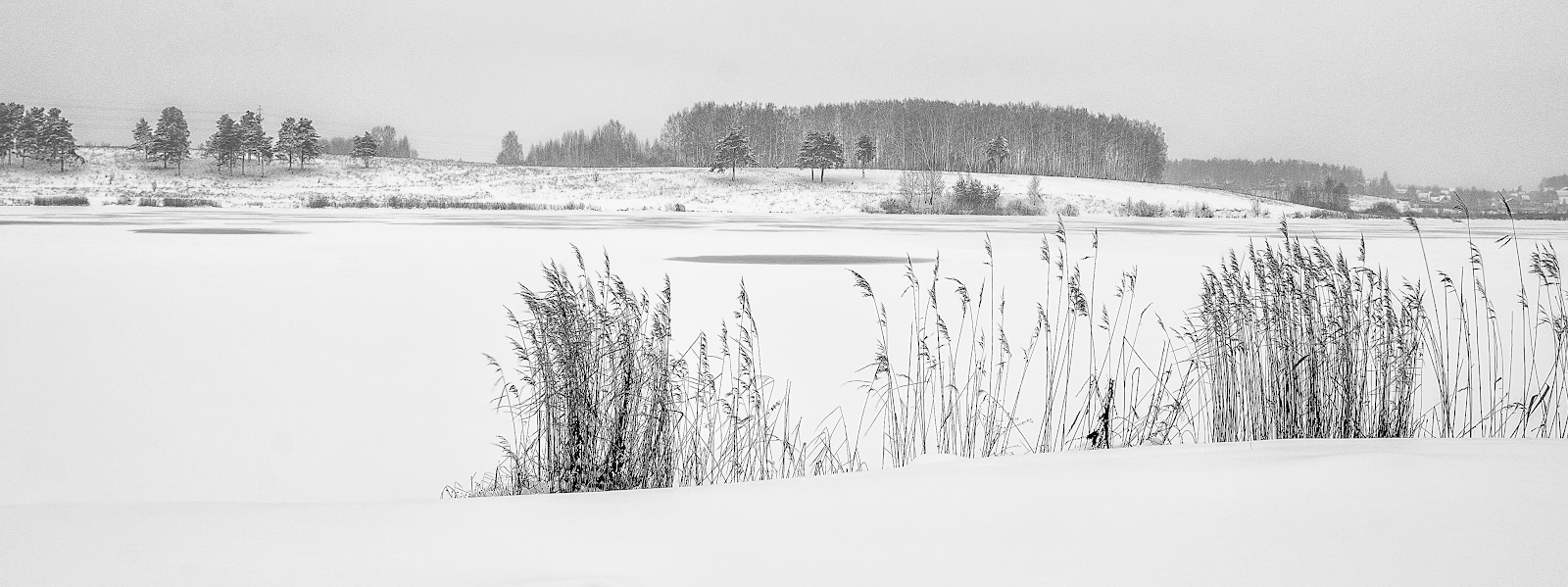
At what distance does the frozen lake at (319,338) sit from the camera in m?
6.66

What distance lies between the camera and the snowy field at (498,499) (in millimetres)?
3697

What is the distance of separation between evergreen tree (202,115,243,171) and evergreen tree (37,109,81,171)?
1106 cm

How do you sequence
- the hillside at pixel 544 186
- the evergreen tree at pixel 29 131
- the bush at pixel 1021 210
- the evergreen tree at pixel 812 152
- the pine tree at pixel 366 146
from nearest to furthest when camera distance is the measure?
the bush at pixel 1021 210
the hillside at pixel 544 186
the evergreen tree at pixel 812 152
the evergreen tree at pixel 29 131
the pine tree at pixel 366 146

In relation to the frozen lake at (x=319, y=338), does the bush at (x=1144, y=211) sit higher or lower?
higher

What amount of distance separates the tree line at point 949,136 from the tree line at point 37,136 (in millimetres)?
55585

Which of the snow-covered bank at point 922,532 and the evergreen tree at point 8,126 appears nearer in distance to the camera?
the snow-covered bank at point 922,532

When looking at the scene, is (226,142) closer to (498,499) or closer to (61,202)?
(61,202)

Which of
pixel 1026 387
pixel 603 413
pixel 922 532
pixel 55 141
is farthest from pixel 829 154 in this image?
pixel 922 532

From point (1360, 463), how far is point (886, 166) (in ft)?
371

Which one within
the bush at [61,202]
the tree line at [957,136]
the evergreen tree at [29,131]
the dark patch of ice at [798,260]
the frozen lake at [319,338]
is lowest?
the frozen lake at [319,338]

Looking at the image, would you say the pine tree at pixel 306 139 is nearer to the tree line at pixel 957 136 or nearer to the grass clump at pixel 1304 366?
the tree line at pixel 957 136

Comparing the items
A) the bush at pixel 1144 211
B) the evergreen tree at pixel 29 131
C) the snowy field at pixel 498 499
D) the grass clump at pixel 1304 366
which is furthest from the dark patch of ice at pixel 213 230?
the evergreen tree at pixel 29 131

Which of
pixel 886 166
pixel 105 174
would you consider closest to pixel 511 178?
pixel 105 174

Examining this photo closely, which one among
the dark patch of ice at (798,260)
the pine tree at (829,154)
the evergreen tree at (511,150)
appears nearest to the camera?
the dark patch of ice at (798,260)
